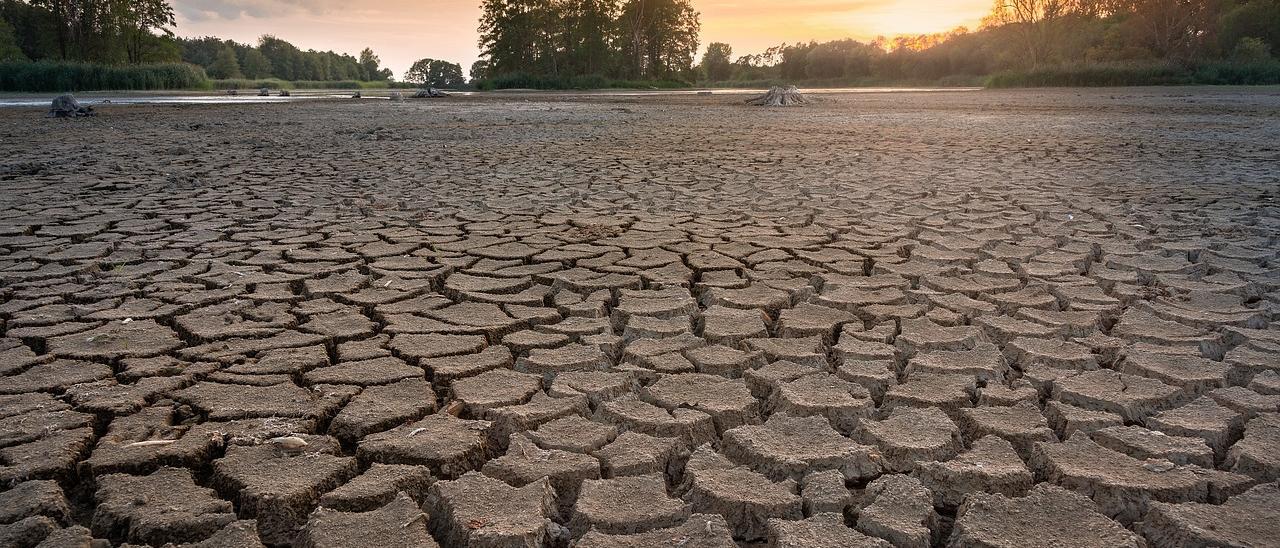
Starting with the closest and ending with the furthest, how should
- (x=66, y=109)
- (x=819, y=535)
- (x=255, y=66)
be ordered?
(x=819, y=535) < (x=66, y=109) < (x=255, y=66)

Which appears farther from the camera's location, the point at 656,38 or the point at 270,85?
the point at 656,38

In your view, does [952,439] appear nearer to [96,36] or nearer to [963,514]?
[963,514]

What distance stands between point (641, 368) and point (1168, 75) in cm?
3264

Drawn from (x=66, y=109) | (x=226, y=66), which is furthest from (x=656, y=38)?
(x=66, y=109)

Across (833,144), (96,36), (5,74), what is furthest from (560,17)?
(833,144)

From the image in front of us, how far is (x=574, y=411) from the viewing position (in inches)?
76.0

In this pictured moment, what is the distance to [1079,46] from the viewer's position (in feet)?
143

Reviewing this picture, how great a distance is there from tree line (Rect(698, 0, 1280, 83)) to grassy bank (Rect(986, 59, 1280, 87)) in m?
0.06

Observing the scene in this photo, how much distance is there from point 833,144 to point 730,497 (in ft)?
25.4

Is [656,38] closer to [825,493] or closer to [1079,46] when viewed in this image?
[1079,46]

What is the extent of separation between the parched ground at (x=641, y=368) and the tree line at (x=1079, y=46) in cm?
2984

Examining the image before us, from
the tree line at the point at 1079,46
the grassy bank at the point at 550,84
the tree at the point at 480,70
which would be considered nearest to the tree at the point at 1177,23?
the tree line at the point at 1079,46

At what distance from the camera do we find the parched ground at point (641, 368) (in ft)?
4.91

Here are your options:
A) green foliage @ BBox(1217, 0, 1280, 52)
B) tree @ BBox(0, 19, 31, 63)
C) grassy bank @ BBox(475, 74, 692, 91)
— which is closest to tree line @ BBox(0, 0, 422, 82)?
tree @ BBox(0, 19, 31, 63)
